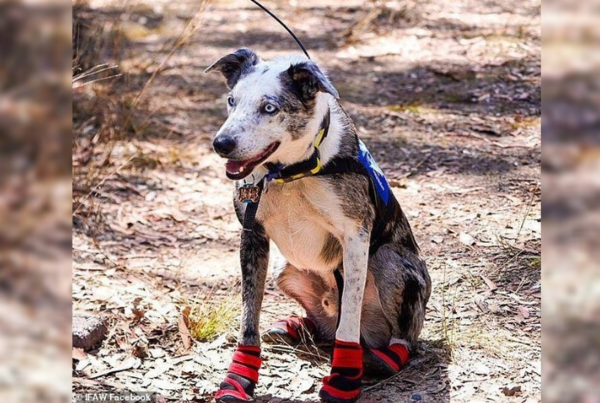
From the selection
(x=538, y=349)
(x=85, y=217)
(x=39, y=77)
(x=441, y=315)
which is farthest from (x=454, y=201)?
(x=39, y=77)

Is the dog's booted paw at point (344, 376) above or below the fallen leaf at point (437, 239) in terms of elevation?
above

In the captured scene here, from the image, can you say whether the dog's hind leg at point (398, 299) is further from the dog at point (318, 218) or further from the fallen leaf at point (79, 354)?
the fallen leaf at point (79, 354)

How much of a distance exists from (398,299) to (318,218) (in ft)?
1.93

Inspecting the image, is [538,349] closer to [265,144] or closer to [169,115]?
[265,144]

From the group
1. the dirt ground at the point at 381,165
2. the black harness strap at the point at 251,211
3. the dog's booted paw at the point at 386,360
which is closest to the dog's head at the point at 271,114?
the black harness strap at the point at 251,211

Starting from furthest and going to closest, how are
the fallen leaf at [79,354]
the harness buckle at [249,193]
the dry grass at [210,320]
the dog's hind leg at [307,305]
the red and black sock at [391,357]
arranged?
the dry grass at [210,320] → the dog's hind leg at [307,305] → the fallen leaf at [79,354] → the red and black sock at [391,357] → the harness buckle at [249,193]

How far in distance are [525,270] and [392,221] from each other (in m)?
1.22

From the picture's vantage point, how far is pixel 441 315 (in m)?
3.96

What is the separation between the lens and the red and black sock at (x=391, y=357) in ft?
11.1

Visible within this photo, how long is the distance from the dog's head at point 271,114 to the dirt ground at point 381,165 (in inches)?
44.4

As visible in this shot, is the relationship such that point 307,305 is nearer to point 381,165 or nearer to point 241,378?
point 241,378

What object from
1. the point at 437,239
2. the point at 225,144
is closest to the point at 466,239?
the point at 437,239

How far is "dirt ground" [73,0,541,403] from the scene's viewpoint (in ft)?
11.6

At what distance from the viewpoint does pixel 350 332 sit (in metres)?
3.20
